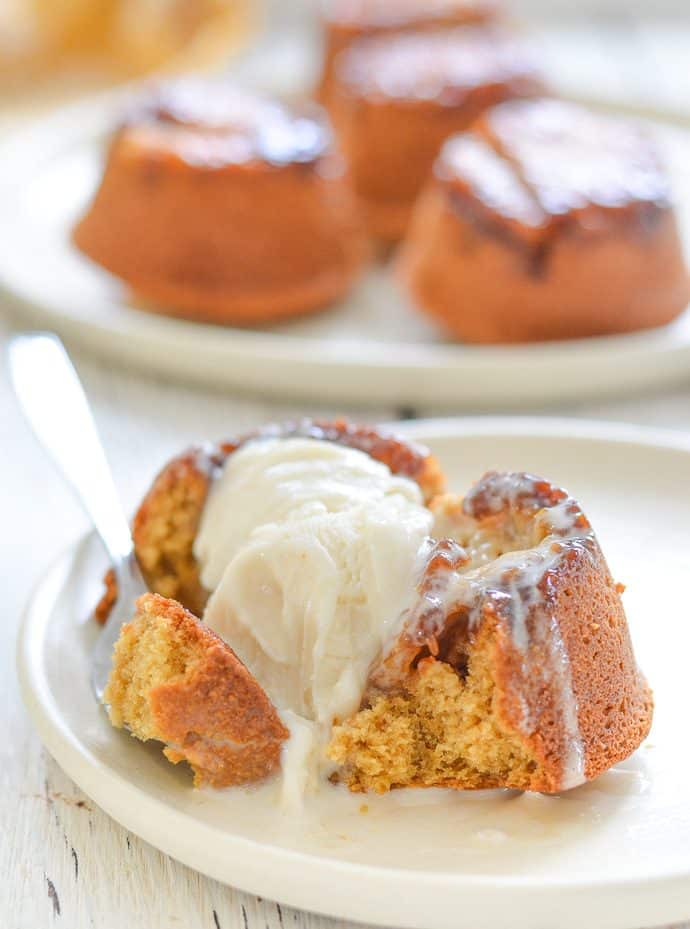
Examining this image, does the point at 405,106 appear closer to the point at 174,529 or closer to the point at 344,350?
the point at 344,350

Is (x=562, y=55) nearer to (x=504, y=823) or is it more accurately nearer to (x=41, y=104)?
(x=41, y=104)

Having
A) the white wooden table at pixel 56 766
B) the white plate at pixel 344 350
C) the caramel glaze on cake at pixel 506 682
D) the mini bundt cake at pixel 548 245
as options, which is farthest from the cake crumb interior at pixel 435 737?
the mini bundt cake at pixel 548 245

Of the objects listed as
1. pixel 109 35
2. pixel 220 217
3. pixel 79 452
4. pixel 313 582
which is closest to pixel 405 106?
pixel 220 217

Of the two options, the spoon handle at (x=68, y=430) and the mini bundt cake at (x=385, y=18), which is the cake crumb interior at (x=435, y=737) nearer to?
the spoon handle at (x=68, y=430)

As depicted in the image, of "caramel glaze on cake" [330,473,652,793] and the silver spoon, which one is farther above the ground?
"caramel glaze on cake" [330,473,652,793]

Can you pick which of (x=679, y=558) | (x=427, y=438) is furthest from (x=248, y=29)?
(x=679, y=558)

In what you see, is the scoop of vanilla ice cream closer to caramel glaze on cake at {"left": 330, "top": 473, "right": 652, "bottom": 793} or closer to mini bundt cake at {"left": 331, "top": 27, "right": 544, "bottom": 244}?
caramel glaze on cake at {"left": 330, "top": 473, "right": 652, "bottom": 793}

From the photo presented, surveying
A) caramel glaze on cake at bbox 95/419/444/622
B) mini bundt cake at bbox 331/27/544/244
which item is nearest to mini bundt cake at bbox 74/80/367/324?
mini bundt cake at bbox 331/27/544/244
